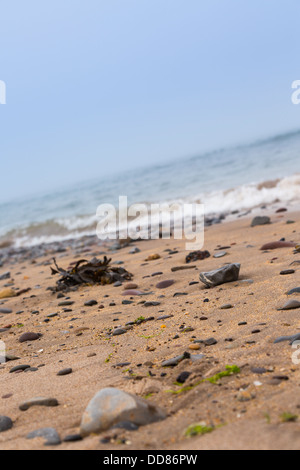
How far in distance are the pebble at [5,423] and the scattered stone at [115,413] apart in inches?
15.8

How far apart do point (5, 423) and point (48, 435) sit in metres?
0.31

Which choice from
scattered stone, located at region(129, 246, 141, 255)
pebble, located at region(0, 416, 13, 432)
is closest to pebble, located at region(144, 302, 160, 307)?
pebble, located at region(0, 416, 13, 432)

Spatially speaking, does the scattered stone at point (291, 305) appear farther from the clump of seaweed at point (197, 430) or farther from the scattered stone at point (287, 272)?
the clump of seaweed at point (197, 430)

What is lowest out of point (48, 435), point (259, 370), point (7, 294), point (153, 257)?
point (7, 294)

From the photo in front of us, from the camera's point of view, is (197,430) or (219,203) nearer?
(197,430)

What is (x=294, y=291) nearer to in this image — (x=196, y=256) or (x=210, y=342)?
(x=210, y=342)

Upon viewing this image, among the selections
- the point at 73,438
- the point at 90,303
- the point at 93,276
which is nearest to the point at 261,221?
the point at 93,276

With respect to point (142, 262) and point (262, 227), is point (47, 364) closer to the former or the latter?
point (142, 262)

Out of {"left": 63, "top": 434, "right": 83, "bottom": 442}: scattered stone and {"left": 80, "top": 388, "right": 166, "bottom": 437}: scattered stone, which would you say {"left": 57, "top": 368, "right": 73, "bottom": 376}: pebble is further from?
{"left": 63, "top": 434, "right": 83, "bottom": 442}: scattered stone

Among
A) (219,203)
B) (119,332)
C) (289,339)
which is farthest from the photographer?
(219,203)

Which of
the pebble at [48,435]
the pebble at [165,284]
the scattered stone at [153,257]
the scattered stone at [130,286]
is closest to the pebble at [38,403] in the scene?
the pebble at [48,435]

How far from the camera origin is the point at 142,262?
6539 mm

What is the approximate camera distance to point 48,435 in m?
1.88

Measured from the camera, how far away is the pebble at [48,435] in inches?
71.5
